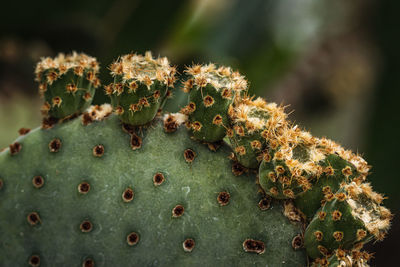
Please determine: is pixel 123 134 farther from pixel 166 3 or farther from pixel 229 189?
pixel 166 3

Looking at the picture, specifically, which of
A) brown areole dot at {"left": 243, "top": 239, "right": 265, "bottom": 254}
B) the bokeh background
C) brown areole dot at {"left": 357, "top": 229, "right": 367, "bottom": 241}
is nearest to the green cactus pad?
brown areole dot at {"left": 243, "top": 239, "right": 265, "bottom": 254}

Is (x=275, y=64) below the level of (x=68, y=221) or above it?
above

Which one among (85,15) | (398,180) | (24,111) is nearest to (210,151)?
(85,15)

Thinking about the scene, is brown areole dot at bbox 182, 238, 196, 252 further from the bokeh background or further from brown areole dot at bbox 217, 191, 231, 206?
the bokeh background

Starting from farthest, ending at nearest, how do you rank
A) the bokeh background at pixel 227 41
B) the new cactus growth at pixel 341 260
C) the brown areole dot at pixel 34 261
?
the bokeh background at pixel 227 41, the brown areole dot at pixel 34 261, the new cactus growth at pixel 341 260

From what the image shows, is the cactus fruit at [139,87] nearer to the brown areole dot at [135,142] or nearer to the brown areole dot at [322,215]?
the brown areole dot at [135,142]

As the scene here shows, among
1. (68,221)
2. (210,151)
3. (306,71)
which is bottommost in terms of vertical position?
(68,221)

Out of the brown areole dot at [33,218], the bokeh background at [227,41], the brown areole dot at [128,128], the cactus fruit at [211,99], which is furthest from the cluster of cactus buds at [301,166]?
the bokeh background at [227,41]

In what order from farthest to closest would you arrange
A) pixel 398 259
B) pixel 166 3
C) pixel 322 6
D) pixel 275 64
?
pixel 398 259 < pixel 322 6 < pixel 275 64 < pixel 166 3

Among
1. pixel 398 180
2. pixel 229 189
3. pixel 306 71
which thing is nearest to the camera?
pixel 229 189
